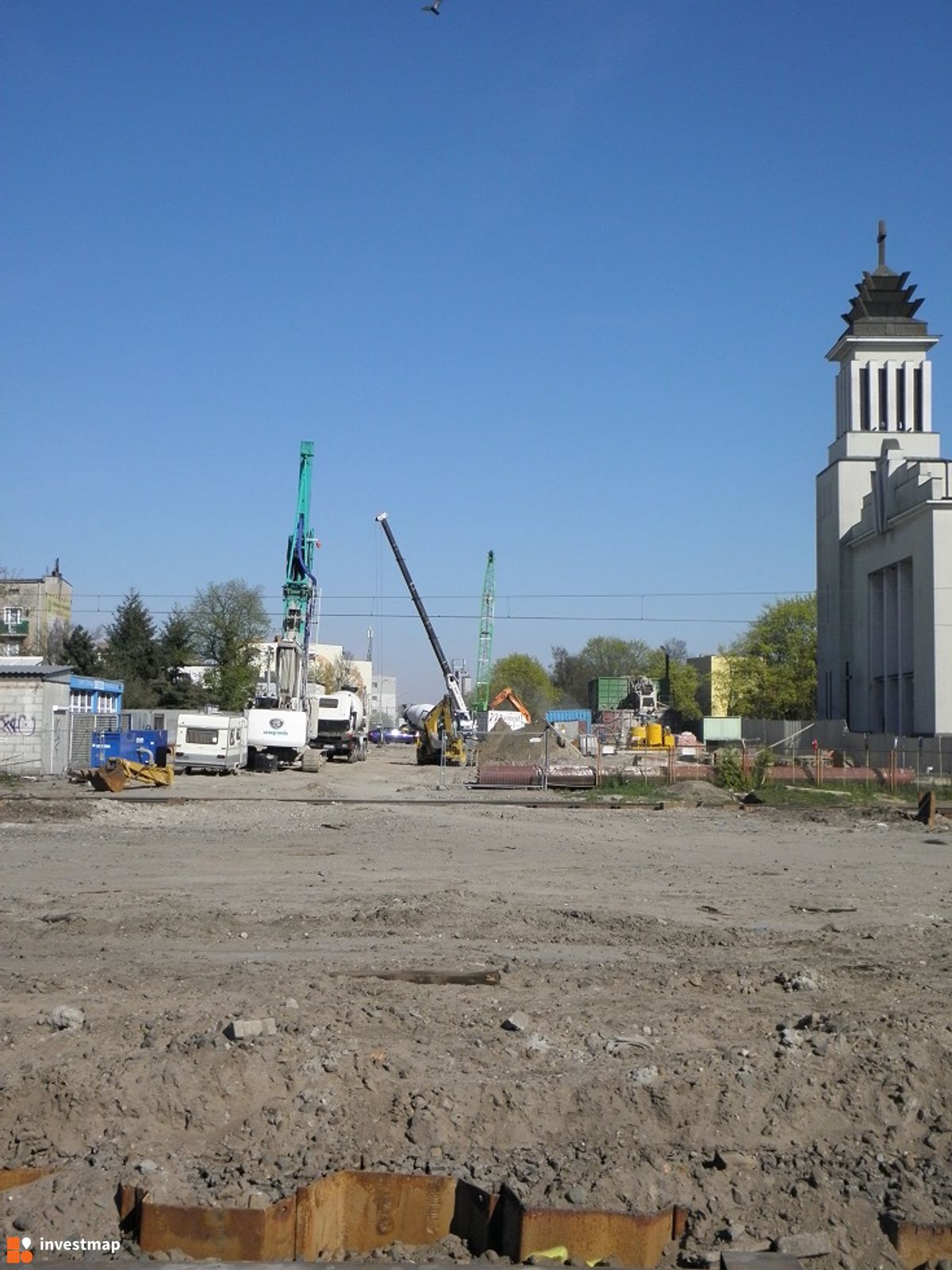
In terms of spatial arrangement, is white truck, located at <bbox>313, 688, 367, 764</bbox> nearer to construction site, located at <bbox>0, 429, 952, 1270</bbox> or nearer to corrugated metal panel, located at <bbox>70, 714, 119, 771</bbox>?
corrugated metal panel, located at <bbox>70, 714, 119, 771</bbox>

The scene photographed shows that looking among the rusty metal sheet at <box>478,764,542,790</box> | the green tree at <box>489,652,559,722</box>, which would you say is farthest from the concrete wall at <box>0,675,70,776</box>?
the green tree at <box>489,652,559,722</box>

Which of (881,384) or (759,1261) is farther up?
(881,384)

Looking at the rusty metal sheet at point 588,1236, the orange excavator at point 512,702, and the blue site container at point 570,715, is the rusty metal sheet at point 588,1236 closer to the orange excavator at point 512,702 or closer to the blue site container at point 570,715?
the orange excavator at point 512,702

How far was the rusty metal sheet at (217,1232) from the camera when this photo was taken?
6266mm

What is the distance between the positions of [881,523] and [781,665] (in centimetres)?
3217

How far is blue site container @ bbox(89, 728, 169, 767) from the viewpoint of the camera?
1697 inches

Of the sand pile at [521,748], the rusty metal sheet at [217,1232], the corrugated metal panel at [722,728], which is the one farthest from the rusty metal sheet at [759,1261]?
the corrugated metal panel at [722,728]

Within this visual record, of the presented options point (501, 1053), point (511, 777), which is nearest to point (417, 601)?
point (511, 777)

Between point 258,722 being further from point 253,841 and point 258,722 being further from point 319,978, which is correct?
point 319,978

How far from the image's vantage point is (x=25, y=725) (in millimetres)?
42844

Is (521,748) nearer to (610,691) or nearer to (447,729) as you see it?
(447,729)

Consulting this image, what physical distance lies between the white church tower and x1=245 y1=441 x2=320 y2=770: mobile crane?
31.8m

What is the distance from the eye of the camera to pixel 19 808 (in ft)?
96.5

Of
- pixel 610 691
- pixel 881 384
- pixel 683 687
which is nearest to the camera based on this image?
pixel 881 384
